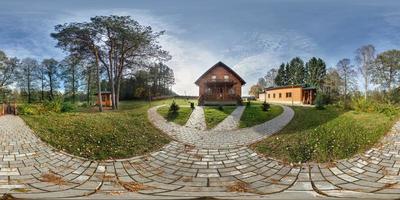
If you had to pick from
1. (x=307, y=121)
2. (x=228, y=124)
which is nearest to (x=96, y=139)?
(x=228, y=124)

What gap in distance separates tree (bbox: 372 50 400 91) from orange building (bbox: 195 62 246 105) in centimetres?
1055

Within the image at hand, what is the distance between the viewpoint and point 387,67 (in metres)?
18.8

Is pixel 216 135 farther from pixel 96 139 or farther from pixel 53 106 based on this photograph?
pixel 53 106

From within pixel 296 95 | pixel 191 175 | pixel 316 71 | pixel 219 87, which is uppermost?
pixel 316 71

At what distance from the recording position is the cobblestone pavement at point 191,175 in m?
3.36

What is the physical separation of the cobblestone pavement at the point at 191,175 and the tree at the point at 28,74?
72.1ft

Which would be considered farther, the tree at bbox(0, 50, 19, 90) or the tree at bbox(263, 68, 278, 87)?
the tree at bbox(263, 68, 278, 87)

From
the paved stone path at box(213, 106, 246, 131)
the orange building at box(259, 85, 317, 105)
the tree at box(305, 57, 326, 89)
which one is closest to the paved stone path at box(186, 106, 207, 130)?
the paved stone path at box(213, 106, 246, 131)

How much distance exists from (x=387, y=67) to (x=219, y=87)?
1352cm

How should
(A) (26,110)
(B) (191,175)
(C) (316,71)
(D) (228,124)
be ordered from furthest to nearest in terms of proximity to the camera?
(C) (316,71) → (A) (26,110) → (D) (228,124) → (B) (191,175)

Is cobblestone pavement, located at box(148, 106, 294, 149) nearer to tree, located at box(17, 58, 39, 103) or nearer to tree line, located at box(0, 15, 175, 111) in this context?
tree line, located at box(0, 15, 175, 111)

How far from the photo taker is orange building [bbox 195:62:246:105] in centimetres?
1795

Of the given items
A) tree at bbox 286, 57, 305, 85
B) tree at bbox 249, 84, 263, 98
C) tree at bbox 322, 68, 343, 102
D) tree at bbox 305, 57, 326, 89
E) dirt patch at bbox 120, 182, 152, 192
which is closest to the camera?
dirt patch at bbox 120, 182, 152, 192

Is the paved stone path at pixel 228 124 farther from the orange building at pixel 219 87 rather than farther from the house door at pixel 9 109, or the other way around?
the house door at pixel 9 109
